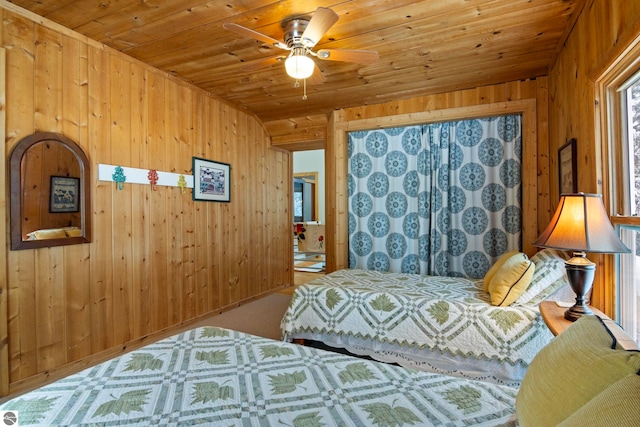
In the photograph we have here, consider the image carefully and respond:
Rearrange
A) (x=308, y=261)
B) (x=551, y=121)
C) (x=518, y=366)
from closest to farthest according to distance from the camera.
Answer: (x=518, y=366), (x=551, y=121), (x=308, y=261)

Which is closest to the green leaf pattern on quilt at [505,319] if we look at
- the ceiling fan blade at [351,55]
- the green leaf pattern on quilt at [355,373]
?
the green leaf pattern on quilt at [355,373]

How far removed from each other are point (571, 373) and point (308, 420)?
735mm

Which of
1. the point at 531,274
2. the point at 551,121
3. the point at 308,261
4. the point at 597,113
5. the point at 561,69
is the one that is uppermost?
the point at 561,69

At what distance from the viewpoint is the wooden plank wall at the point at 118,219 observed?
2.20 m

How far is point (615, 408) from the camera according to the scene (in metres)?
0.56

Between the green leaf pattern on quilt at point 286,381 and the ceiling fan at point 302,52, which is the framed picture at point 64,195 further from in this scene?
the green leaf pattern on quilt at point 286,381

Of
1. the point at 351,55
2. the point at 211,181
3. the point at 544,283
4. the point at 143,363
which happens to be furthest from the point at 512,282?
the point at 211,181

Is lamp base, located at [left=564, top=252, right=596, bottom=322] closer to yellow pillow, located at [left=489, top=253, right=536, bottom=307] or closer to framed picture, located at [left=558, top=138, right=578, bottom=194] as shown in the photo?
yellow pillow, located at [left=489, top=253, right=536, bottom=307]

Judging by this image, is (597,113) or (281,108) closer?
(597,113)

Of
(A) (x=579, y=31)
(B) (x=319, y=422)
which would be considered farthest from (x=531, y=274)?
(B) (x=319, y=422)

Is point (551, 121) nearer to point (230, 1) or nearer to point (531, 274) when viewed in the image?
point (531, 274)

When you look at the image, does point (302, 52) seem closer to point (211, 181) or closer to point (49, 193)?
point (211, 181)

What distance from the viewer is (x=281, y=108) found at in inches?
165

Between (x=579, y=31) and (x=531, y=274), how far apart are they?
164 cm
